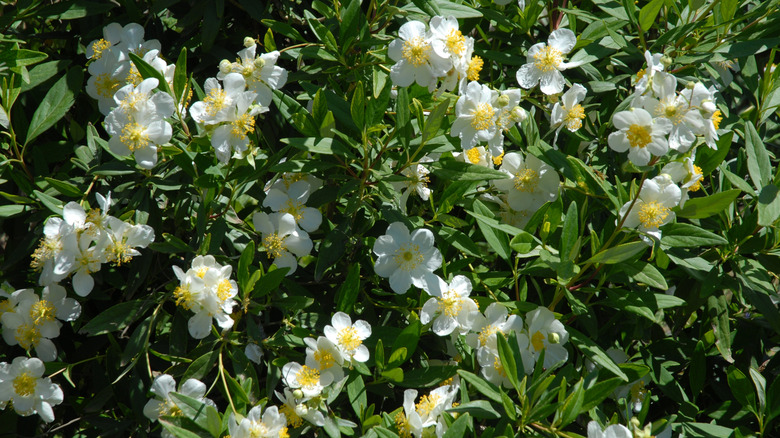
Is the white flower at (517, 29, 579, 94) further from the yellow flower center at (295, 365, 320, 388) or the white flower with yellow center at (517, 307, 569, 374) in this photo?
the yellow flower center at (295, 365, 320, 388)

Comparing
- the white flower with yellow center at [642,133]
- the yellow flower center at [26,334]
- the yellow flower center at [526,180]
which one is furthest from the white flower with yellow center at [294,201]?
the white flower with yellow center at [642,133]

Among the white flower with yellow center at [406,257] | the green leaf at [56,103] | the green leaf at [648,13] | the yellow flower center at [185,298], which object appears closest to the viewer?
the yellow flower center at [185,298]

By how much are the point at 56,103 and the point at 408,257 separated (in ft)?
3.87

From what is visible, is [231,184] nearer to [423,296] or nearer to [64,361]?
[423,296]

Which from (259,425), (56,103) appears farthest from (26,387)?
(56,103)

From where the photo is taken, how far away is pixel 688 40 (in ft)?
7.11

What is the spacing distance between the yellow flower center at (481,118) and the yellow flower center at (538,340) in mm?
597

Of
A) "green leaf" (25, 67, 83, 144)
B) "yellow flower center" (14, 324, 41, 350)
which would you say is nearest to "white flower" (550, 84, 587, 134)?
"green leaf" (25, 67, 83, 144)

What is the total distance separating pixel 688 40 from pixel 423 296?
4.15 ft

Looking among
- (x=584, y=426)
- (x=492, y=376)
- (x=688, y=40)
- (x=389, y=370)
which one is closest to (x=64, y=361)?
(x=389, y=370)

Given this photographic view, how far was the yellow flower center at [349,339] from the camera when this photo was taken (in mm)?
1665

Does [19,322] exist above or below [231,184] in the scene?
below

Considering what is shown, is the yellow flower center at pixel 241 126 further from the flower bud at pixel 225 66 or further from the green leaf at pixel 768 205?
the green leaf at pixel 768 205

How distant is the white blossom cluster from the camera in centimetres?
169
